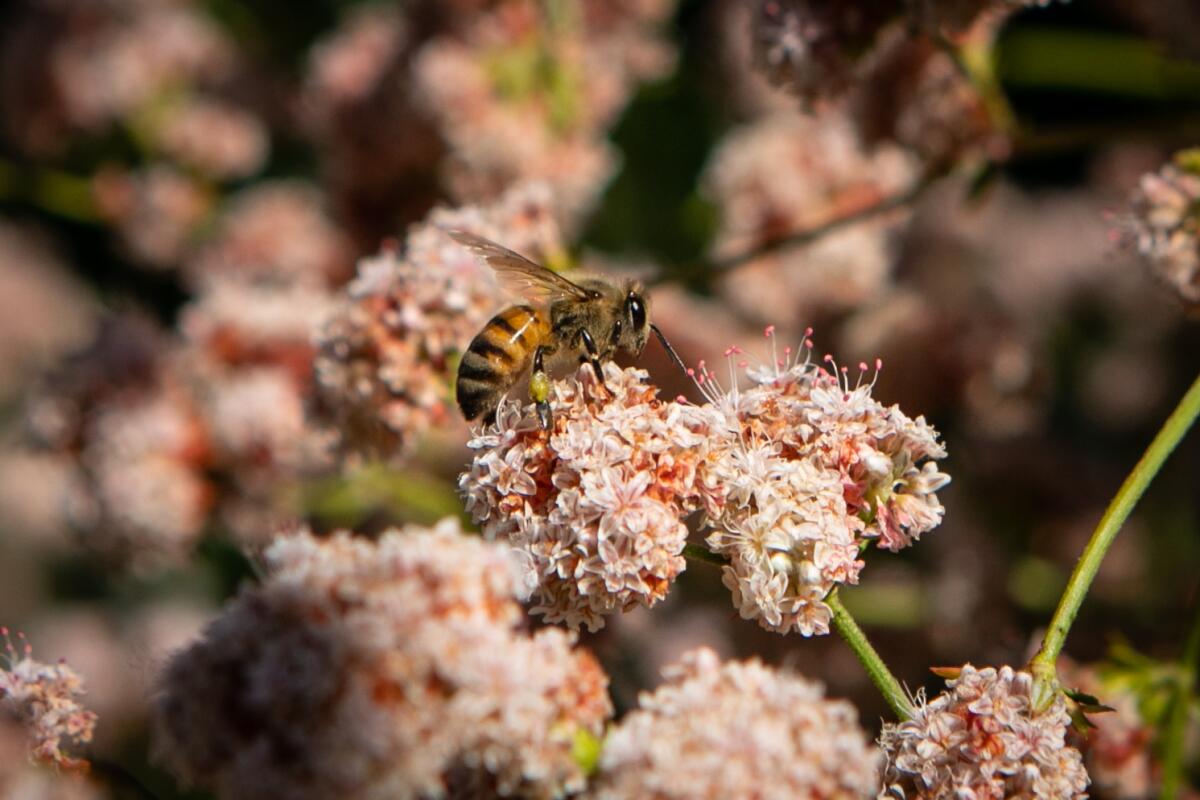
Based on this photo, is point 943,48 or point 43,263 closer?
point 943,48

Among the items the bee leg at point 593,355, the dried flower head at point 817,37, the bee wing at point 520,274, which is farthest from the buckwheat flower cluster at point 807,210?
the bee leg at point 593,355

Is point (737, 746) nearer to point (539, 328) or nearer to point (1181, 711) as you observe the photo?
point (539, 328)

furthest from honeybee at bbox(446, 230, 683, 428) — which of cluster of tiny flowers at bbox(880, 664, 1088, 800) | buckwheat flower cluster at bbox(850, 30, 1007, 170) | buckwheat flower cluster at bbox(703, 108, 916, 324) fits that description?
buckwheat flower cluster at bbox(703, 108, 916, 324)

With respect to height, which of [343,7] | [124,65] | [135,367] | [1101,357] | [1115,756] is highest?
[343,7]

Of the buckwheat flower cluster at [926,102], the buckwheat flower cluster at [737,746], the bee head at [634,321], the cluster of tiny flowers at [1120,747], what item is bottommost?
the buckwheat flower cluster at [737,746]

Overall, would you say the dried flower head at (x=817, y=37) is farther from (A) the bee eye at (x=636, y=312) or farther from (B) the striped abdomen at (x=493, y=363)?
(B) the striped abdomen at (x=493, y=363)

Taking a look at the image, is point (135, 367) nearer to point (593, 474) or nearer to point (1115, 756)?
point (593, 474)

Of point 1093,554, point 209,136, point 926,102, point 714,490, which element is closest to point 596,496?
point 714,490

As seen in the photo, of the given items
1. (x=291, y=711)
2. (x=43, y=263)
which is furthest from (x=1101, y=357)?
(x=43, y=263)
